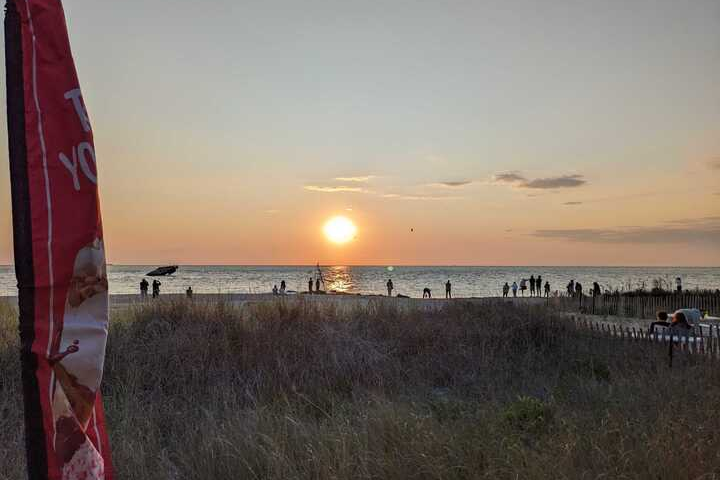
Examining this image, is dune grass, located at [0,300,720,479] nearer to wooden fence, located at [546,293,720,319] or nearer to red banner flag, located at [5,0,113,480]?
red banner flag, located at [5,0,113,480]

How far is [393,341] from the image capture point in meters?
12.0

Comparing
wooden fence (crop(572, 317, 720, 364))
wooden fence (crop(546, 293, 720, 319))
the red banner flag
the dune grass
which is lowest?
wooden fence (crop(546, 293, 720, 319))

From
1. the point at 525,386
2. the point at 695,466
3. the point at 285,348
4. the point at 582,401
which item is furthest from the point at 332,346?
the point at 695,466

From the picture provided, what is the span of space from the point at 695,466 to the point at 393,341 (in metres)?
7.54

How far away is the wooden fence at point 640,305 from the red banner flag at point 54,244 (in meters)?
26.4

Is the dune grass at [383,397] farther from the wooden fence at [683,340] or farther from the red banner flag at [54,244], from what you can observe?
the red banner flag at [54,244]

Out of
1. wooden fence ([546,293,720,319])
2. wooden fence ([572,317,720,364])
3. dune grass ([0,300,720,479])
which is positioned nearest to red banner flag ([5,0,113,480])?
dune grass ([0,300,720,479])

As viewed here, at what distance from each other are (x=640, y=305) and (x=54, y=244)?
2869cm

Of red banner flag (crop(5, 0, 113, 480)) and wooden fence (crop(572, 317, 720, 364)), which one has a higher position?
Result: red banner flag (crop(5, 0, 113, 480))

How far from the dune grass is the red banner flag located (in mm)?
3039

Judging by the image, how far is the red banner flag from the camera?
2.00 m

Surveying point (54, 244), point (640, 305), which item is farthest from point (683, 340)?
point (640, 305)

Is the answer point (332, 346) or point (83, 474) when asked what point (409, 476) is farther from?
point (332, 346)

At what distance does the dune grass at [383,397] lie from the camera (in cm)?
517
